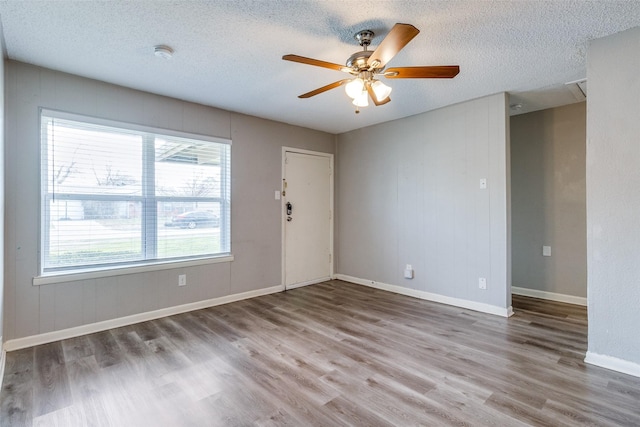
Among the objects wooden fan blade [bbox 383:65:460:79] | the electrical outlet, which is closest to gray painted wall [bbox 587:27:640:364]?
wooden fan blade [bbox 383:65:460:79]

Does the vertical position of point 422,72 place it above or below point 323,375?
above

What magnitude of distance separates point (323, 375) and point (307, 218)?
2.87 metres

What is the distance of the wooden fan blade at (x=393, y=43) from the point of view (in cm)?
162

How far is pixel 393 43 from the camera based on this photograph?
1766 mm

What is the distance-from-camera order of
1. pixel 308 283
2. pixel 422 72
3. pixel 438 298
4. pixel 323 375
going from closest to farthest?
pixel 422 72
pixel 323 375
pixel 438 298
pixel 308 283

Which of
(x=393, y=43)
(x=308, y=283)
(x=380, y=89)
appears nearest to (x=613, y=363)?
(x=380, y=89)

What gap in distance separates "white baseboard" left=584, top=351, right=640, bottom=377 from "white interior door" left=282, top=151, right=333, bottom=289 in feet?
11.0

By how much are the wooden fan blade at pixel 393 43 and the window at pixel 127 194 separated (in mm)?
2450

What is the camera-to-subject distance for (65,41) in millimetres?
2295

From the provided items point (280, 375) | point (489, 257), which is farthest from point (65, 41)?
point (489, 257)

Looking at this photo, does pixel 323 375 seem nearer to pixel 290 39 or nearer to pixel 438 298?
pixel 438 298

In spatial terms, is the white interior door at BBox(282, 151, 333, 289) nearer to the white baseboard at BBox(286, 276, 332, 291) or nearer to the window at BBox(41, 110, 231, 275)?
the white baseboard at BBox(286, 276, 332, 291)

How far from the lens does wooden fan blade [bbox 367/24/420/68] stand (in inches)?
63.8

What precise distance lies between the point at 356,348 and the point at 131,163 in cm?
287
